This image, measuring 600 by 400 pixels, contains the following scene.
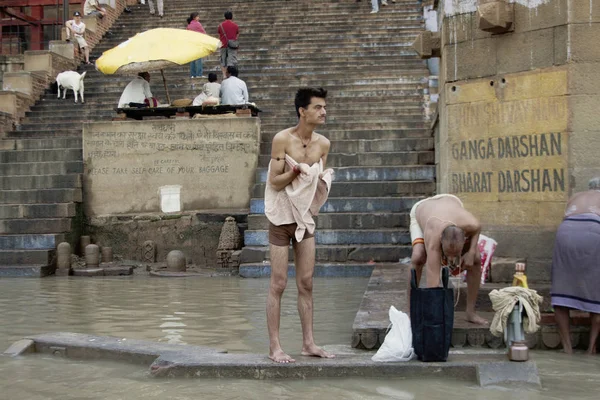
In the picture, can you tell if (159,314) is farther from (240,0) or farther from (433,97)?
(240,0)

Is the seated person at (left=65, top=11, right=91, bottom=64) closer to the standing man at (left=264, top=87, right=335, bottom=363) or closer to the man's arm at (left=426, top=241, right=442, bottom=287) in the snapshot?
the standing man at (left=264, top=87, right=335, bottom=363)

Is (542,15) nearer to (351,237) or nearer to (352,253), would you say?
(352,253)

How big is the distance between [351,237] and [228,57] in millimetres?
6674

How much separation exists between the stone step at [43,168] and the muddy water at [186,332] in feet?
9.84

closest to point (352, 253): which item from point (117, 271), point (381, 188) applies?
point (381, 188)

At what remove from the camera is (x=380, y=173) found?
13.5m

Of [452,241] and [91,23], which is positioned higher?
[91,23]

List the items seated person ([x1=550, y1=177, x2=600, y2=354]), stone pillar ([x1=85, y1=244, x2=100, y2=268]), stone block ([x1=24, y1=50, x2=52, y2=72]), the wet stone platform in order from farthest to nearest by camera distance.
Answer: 1. stone block ([x1=24, y1=50, x2=52, y2=72])
2. stone pillar ([x1=85, y1=244, x2=100, y2=268])
3. seated person ([x1=550, y1=177, x2=600, y2=354])
4. the wet stone platform

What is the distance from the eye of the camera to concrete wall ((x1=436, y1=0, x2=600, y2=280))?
24.3ft

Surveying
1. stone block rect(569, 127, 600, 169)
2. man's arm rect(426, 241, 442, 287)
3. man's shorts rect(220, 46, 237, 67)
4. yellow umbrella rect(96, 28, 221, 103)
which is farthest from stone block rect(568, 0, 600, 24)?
man's shorts rect(220, 46, 237, 67)

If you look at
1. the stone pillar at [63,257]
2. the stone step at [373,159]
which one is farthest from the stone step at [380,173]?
the stone pillar at [63,257]

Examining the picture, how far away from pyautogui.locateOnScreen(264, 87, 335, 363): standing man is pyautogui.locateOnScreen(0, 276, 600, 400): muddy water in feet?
1.81

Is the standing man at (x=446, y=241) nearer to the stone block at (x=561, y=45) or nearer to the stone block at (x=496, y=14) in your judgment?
the stone block at (x=561, y=45)

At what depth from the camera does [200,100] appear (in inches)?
598
